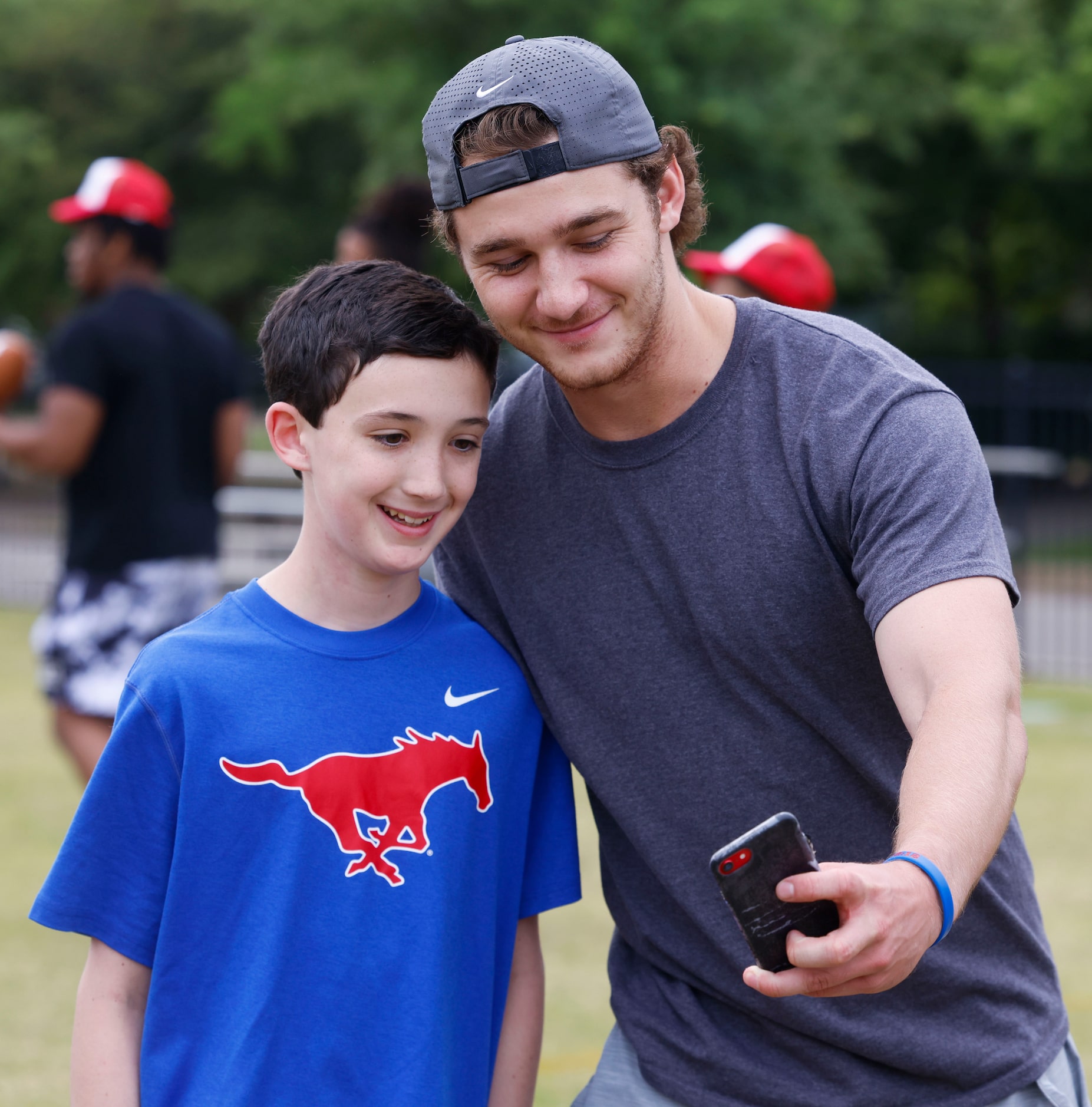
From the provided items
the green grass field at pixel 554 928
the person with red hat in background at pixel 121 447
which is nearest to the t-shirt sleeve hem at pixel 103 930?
the green grass field at pixel 554 928

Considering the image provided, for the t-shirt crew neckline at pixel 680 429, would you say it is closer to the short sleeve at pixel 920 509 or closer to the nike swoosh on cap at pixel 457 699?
the short sleeve at pixel 920 509

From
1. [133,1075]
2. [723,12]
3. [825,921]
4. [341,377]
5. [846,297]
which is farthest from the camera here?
[846,297]

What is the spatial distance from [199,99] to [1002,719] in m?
24.4

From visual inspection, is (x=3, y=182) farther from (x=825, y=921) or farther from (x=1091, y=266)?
(x=825, y=921)

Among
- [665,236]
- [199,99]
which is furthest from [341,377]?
[199,99]

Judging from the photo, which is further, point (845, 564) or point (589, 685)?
point (589, 685)

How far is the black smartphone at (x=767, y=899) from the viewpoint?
5.23 ft

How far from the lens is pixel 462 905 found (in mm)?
2152

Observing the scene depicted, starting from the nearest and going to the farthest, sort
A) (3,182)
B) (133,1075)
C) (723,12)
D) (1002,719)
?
(1002,719), (133,1075), (723,12), (3,182)

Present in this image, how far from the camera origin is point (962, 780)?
1683mm

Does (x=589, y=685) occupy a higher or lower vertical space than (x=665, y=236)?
lower

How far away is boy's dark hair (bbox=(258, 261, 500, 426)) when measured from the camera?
218 centimetres

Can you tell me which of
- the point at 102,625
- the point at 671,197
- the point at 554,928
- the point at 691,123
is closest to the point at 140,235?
the point at 102,625

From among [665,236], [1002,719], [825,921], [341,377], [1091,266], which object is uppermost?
[665,236]
